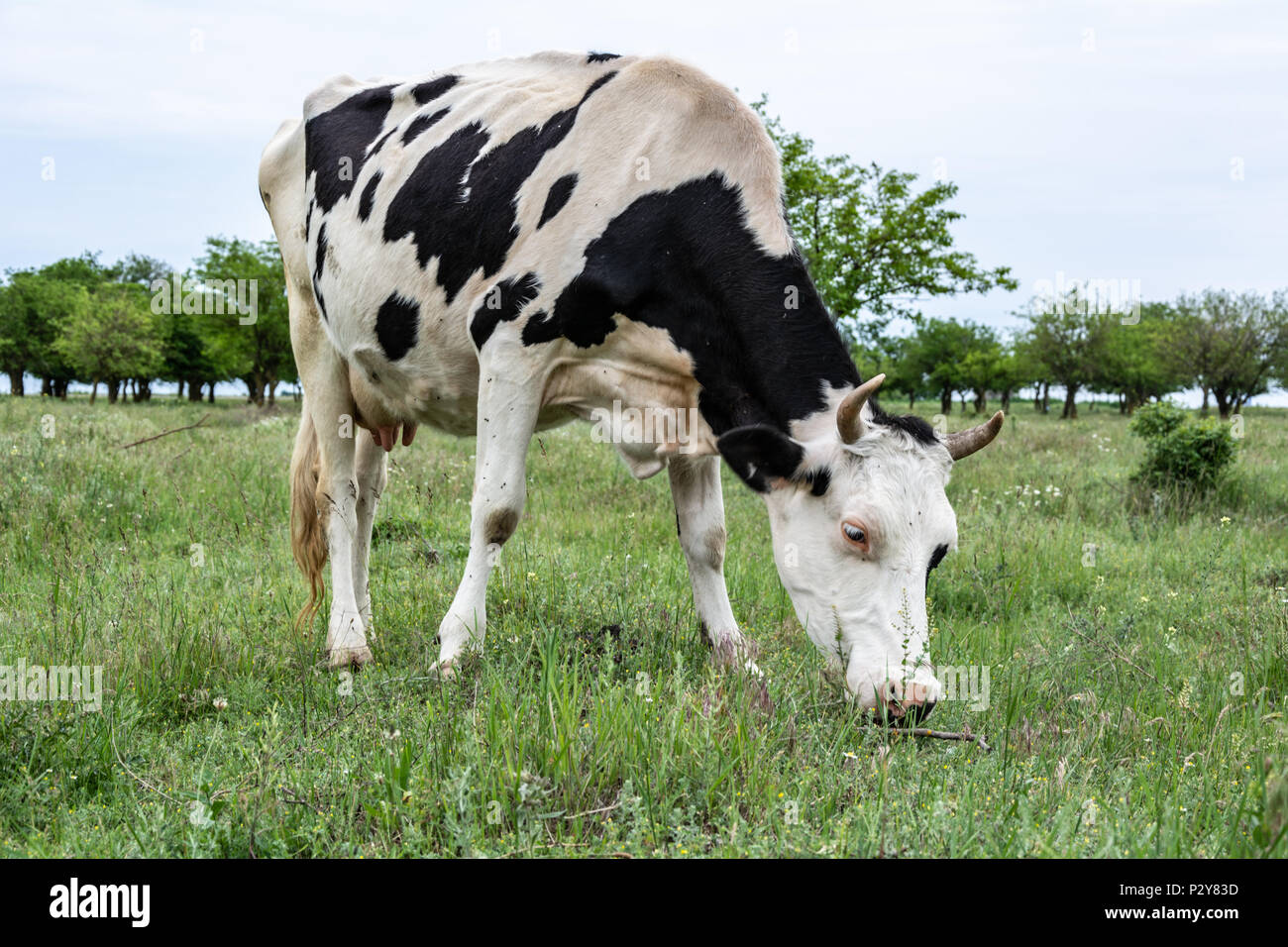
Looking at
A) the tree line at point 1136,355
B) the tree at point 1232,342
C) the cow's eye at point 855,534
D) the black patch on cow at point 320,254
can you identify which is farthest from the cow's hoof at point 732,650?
the tree at point 1232,342

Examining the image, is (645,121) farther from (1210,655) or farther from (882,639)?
(1210,655)

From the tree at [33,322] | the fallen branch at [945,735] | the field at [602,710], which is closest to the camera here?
the field at [602,710]

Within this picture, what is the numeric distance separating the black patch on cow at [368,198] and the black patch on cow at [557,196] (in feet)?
4.34

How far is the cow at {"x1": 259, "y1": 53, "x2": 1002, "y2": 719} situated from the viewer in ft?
11.8

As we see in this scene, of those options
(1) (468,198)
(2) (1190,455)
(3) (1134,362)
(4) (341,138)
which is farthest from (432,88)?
(3) (1134,362)

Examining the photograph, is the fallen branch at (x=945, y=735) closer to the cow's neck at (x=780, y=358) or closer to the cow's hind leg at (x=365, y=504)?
the cow's neck at (x=780, y=358)

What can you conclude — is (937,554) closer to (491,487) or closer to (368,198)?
(491,487)

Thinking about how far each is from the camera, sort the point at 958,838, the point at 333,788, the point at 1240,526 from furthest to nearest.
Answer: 1. the point at 1240,526
2. the point at 333,788
3. the point at 958,838

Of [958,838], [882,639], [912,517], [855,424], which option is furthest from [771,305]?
[958,838]

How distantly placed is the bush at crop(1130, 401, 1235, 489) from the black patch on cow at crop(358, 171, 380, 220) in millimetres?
8392

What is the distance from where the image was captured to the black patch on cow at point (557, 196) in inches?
167

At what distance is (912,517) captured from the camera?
11.5 ft

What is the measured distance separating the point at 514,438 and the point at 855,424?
61.2 inches

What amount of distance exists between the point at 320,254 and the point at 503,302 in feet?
6.07
